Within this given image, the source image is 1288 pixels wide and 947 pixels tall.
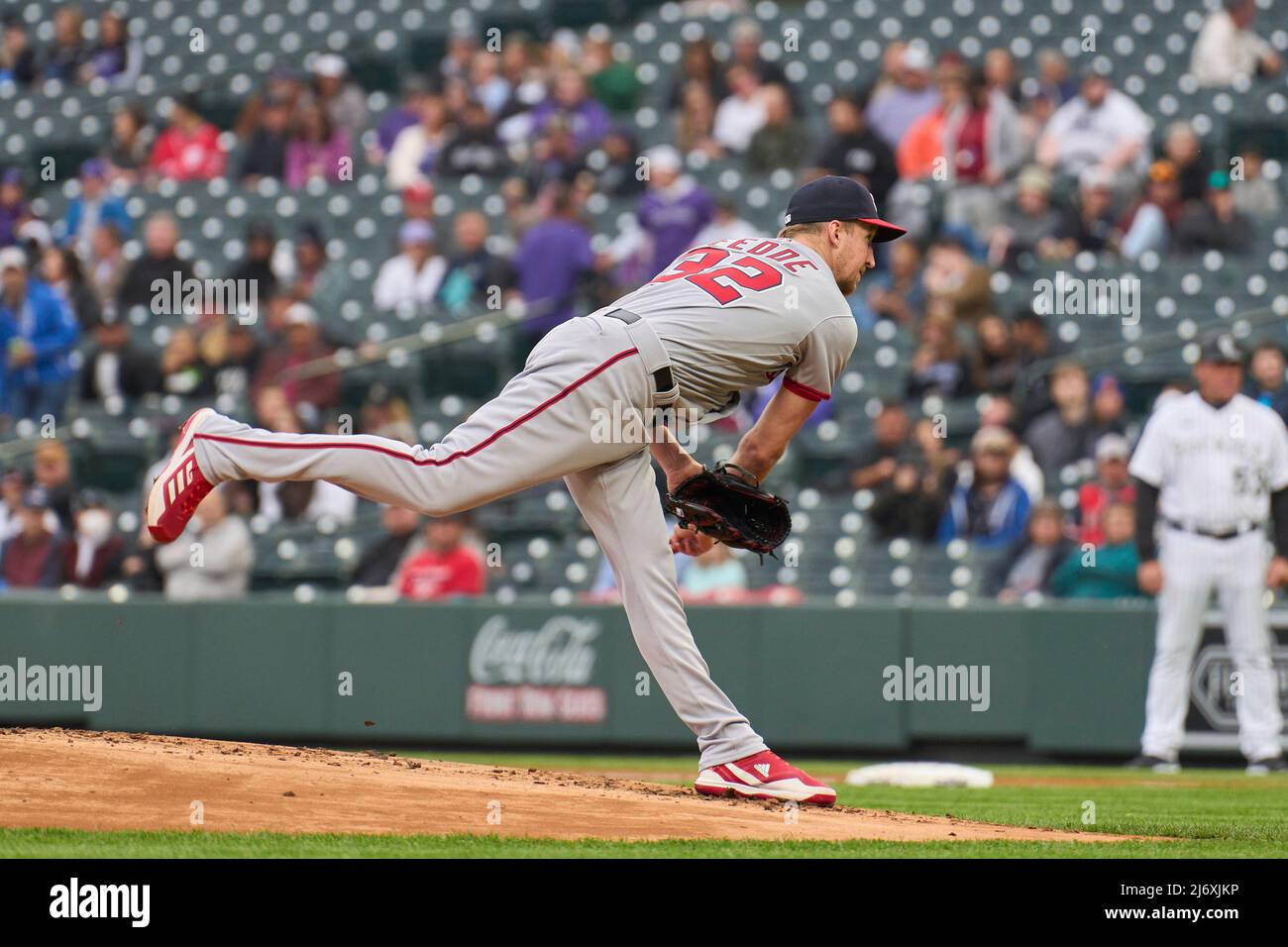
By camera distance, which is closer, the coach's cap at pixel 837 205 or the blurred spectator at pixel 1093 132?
the coach's cap at pixel 837 205

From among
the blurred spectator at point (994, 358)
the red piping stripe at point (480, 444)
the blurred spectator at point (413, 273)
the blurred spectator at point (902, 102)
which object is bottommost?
the red piping stripe at point (480, 444)

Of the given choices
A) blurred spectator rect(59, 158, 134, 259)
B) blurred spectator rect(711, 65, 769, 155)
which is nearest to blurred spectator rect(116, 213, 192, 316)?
blurred spectator rect(59, 158, 134, 259)

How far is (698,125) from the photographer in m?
14.9

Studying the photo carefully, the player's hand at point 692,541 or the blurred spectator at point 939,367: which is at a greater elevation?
the blurred spectator at point 939,367

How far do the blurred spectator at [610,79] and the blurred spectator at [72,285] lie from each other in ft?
14.4

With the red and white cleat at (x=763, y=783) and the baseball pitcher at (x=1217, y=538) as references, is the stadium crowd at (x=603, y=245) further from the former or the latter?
the red and white cleat at (x=763, y=783)

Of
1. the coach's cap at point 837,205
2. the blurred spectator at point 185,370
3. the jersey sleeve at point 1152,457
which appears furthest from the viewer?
the blurred spectator at point 185,370

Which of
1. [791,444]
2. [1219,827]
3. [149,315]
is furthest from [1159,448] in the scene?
[149,315]

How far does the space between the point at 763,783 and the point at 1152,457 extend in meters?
4.76

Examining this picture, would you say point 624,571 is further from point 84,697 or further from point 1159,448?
point 84,697

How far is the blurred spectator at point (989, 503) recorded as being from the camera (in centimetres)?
1103

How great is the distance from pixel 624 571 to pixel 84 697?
259 inches

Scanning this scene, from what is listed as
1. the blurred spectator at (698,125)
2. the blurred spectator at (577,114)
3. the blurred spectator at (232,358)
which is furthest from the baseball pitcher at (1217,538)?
the blurred spectator at (577,114)

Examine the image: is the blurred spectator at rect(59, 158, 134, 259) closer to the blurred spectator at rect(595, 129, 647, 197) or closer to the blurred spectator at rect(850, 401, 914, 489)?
the blurred spectator at rect(595, 129, 647, 197)
